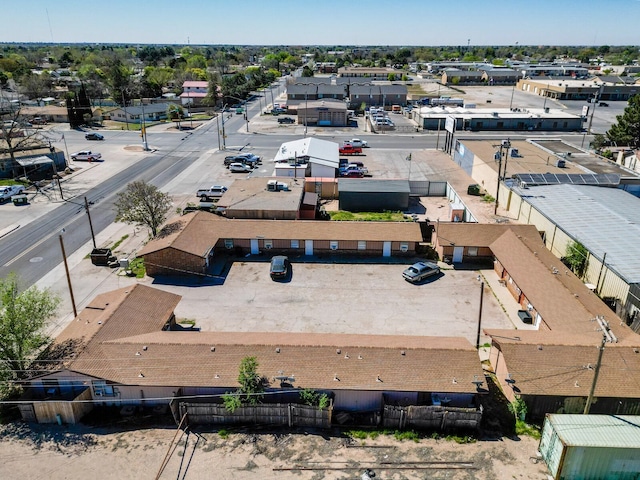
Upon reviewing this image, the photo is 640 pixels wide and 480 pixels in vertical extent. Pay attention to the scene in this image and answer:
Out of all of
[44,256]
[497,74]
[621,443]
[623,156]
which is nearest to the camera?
[621,443]

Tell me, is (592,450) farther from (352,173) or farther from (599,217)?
(352,173)

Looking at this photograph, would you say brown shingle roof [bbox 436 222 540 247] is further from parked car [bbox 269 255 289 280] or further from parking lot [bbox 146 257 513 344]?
parked car [bbox 269 255 289 280]

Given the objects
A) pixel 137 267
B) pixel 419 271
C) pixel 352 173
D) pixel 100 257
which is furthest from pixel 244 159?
pixel 419 271

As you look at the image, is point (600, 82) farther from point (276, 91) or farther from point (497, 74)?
point (276, 91)

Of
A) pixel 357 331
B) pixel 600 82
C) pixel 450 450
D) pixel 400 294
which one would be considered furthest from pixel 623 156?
pixel 600 82

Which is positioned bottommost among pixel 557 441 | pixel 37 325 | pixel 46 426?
pixel 46 426
